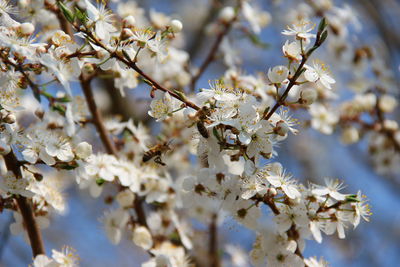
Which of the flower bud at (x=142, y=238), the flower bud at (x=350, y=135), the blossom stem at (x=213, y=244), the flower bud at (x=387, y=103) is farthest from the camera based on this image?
the flower bud at (x=387, y=103)

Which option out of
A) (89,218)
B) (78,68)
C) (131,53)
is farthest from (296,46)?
(89,218)

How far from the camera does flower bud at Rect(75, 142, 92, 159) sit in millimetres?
1685

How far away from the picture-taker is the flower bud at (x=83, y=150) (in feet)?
5.53

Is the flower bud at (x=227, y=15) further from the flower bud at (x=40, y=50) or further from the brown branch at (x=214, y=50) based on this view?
the flower bud at (x=40, y=50)

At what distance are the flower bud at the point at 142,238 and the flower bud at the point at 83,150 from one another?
18.4 inches

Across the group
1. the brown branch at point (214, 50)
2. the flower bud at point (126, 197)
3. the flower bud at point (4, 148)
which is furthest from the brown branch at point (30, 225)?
the brown branch at point (214, 50)

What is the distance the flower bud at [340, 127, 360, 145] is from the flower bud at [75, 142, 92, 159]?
171 centimetres

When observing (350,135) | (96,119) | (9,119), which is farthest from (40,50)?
(350,135)

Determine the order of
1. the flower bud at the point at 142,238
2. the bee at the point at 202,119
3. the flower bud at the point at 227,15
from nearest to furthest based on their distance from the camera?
1. the bee at the point at 202,119
2. the flower bud at the point at 142,238
3. the flower bud at the point at 227,15

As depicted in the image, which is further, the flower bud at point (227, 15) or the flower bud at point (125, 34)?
the flower bud at point (227, 15)

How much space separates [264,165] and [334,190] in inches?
10.4

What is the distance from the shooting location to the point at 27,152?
5.24 feet

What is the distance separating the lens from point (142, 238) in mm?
1999

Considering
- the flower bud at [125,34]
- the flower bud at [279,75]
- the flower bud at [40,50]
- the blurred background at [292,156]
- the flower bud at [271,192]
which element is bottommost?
the blurred background at [292,156]
